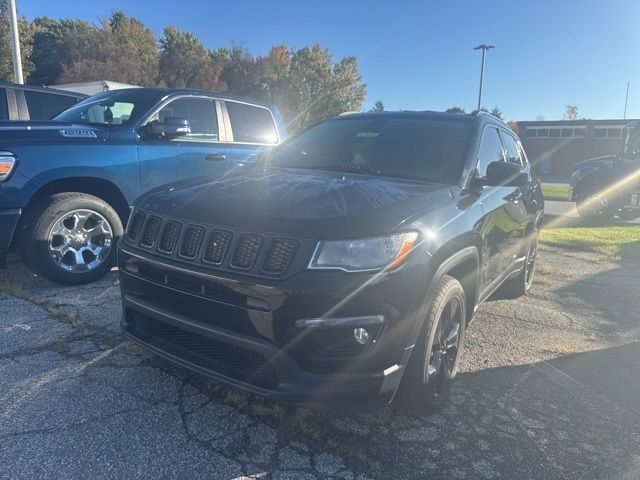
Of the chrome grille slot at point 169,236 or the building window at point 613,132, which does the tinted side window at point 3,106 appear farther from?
the building window at point 613,132

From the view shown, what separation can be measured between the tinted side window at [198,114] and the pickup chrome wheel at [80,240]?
1.42 metres

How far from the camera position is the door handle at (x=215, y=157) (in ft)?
18.7

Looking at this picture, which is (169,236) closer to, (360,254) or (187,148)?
(360,254)

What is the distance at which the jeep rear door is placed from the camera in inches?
Answer: 202

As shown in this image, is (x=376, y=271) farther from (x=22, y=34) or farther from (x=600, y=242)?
(x=22, y=34)

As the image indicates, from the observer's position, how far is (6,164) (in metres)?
4.15

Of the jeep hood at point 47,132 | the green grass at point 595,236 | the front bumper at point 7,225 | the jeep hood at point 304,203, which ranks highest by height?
the jeep hood at point 47,132

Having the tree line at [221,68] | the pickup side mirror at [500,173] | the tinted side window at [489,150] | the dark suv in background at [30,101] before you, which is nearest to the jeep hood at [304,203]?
the pickup side mirror at [500,173]

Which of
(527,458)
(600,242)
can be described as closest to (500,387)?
(527,458)

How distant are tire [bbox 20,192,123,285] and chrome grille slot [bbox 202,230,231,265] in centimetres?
273

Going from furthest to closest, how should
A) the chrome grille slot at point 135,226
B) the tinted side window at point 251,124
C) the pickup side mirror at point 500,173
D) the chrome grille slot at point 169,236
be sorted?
the tinted side window at point 251,124, the pickup side mirror at point 500,173, the chrome grille slot at point 135,226, the chrome grille slot at point 169,236

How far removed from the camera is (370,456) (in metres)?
2.45

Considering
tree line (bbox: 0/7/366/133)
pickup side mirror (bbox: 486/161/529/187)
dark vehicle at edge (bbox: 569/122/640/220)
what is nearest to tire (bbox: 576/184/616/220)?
dark vehicle at edge (bbox: 569/122/640/220)

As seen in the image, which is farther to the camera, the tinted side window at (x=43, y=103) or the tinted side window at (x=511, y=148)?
the tinted side window at (x=43, y=103)
